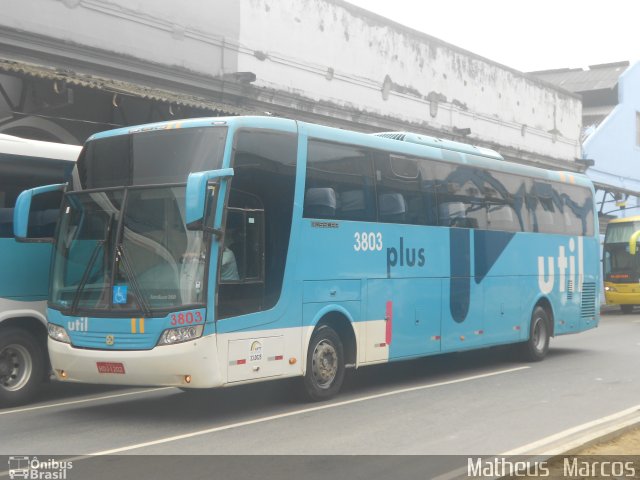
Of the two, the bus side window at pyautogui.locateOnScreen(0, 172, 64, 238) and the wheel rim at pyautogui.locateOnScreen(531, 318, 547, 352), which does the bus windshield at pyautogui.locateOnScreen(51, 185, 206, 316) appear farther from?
the wheel rim at pyautogui.locateOnScreen(531, 318, 547, 352)

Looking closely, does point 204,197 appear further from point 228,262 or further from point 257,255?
point 257,255

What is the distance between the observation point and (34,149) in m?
10.9

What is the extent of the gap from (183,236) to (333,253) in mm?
2393

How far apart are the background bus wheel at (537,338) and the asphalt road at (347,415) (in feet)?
3.29

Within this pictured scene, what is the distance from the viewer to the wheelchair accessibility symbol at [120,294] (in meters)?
9.06

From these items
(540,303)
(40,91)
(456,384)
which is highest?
(40,91)

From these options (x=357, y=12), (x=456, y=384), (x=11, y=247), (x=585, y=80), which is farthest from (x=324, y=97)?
(x=585, y=80)

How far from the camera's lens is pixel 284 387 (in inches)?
451

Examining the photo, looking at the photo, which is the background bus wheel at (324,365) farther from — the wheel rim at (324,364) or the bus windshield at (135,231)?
the bus windshield at (135,231)

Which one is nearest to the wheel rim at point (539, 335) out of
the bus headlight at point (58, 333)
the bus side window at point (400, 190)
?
the bus side window at point (400, 190)

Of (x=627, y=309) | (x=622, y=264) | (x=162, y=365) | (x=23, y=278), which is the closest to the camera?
(x=162, y=365)

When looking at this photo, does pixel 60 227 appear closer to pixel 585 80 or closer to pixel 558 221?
pixel 558 221

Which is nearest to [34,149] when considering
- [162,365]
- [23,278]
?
[23,278]

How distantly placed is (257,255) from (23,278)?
116 inches
